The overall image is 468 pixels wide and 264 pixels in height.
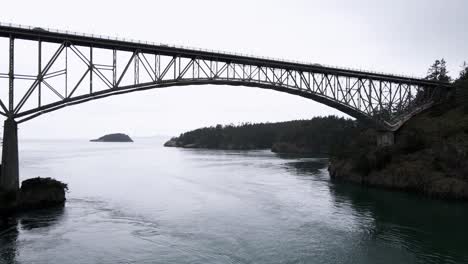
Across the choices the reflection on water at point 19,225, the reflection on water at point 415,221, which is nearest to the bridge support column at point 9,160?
the reflection on water at point 19,225

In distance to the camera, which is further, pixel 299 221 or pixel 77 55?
pixel 77 55

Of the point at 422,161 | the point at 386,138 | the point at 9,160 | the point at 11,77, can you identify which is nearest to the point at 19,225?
the point at 9,160

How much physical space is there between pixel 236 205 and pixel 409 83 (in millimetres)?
36433

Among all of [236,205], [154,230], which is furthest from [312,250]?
[236,205]

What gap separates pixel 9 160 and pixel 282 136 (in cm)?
11491

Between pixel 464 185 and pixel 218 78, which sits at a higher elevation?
pixel 218 78

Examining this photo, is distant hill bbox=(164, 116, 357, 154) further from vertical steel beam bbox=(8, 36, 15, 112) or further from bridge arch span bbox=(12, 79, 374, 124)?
vertical steel beam bbox=(8, 36, 15, 112)

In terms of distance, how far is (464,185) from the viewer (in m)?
34.2

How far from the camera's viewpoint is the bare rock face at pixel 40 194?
27.0m

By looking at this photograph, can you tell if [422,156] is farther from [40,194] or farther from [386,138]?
[40,194]

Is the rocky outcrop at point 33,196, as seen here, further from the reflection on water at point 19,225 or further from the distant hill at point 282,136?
the distant hill at point 282,136

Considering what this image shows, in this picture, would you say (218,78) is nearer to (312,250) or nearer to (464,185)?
(312,250)

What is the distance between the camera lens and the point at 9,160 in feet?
85.5

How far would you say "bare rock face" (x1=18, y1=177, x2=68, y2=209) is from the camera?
88.5 ft
